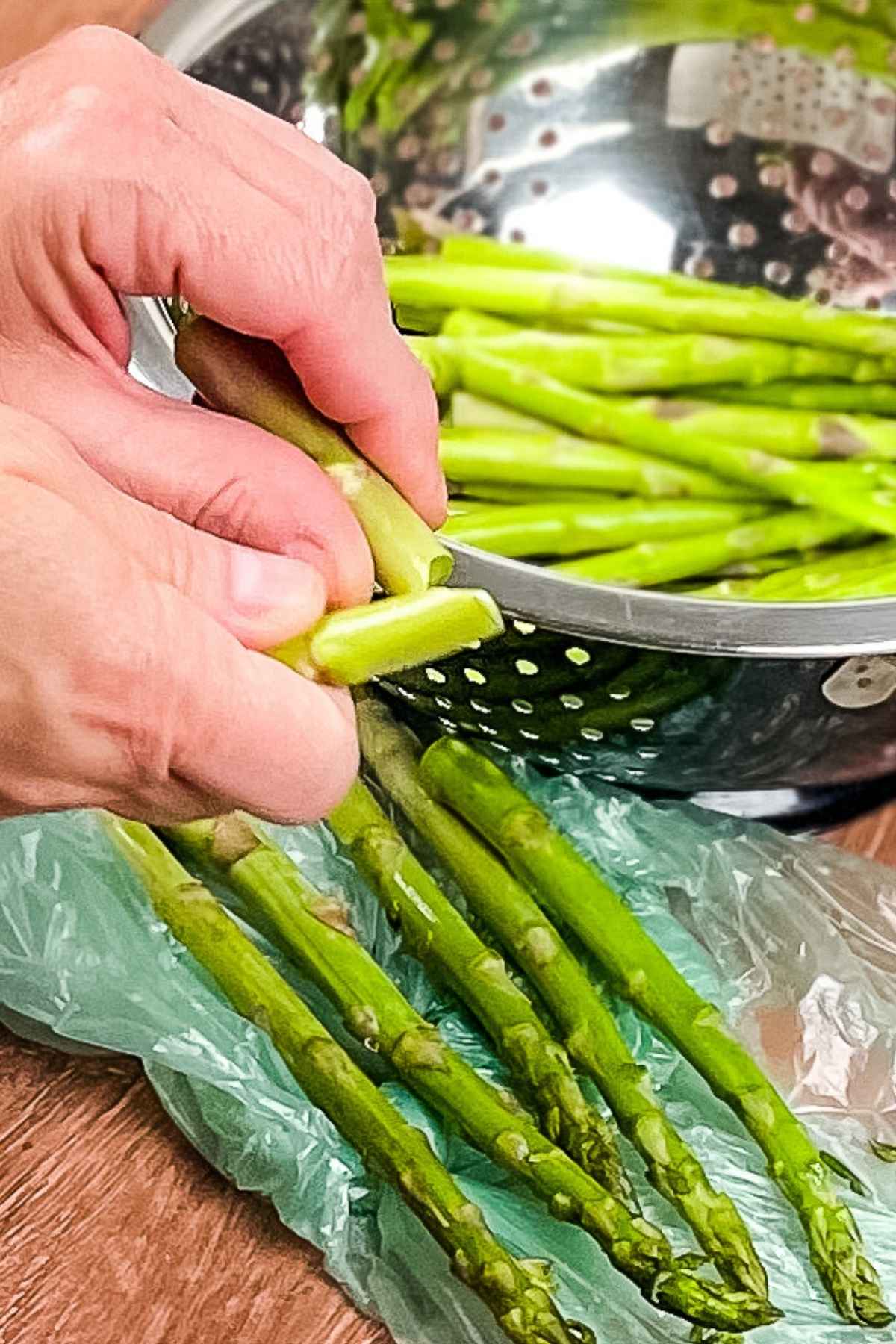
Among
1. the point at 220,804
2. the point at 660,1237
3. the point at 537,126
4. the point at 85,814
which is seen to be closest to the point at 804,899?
the point at 660,1237

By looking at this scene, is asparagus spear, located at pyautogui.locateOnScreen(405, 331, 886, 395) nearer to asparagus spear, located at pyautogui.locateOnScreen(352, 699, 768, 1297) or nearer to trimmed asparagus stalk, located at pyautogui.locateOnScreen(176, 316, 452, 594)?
asparagus spear, located at pyautogui.locateOnScreen(352, 699, 768, 1297)

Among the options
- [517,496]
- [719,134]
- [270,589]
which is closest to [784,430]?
[517,496]

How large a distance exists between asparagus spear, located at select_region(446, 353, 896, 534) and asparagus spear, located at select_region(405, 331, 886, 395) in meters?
0.01

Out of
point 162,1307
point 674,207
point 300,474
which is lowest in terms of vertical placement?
point 162,1307

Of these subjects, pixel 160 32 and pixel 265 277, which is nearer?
pixel 265 277

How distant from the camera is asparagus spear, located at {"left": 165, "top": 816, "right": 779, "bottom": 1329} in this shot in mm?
687

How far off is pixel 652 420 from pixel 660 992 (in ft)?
1.29

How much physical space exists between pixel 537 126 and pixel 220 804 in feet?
2.84

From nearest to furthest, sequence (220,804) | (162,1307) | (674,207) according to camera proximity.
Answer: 1. (220,804)
2. (162,1307)
3. (674,207)

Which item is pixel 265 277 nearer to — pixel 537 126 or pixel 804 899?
pixel 804 899

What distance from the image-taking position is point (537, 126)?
1211 mm

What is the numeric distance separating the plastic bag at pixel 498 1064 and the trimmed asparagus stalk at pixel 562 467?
0.20 meters

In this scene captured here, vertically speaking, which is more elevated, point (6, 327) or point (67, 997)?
point (6, 327)

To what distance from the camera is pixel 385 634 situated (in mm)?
487
